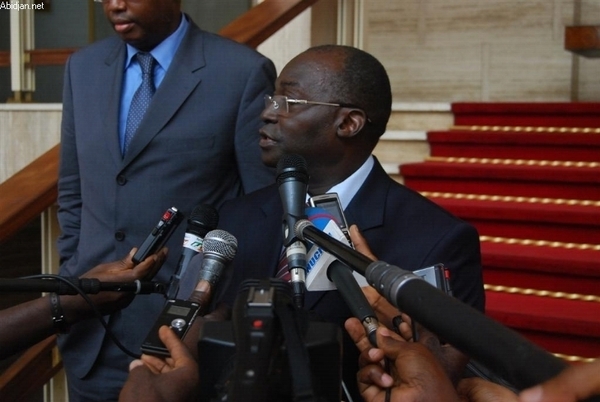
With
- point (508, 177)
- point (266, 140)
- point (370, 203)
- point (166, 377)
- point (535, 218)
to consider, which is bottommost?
point (535, 218)

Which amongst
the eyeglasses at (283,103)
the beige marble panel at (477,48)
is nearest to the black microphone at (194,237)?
the eyeglasses at (283,103)

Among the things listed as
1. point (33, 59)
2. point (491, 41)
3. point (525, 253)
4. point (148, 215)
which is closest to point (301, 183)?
point (148, 215)

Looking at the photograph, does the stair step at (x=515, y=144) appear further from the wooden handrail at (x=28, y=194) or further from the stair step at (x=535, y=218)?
the wooden handrail at (x=28, y=194)

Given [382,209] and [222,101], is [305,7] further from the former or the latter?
[382,209]

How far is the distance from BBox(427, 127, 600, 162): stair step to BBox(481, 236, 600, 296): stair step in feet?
2.70

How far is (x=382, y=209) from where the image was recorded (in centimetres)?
194

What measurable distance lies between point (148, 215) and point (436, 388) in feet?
4.30

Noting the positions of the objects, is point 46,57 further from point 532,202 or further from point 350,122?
point 350,122

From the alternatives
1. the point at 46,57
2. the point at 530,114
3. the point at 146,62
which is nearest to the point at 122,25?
the point at 146,62

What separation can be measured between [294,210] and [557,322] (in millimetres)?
2363

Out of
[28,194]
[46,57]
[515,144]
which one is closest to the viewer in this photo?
[28,194]

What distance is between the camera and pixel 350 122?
6.65ft

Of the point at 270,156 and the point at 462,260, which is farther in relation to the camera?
the point at 270,156

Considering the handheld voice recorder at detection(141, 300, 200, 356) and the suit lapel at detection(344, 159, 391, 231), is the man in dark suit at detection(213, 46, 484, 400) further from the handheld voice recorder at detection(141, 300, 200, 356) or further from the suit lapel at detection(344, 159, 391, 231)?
the handheld voice recorder at detection(141, 300, 200, 356)
